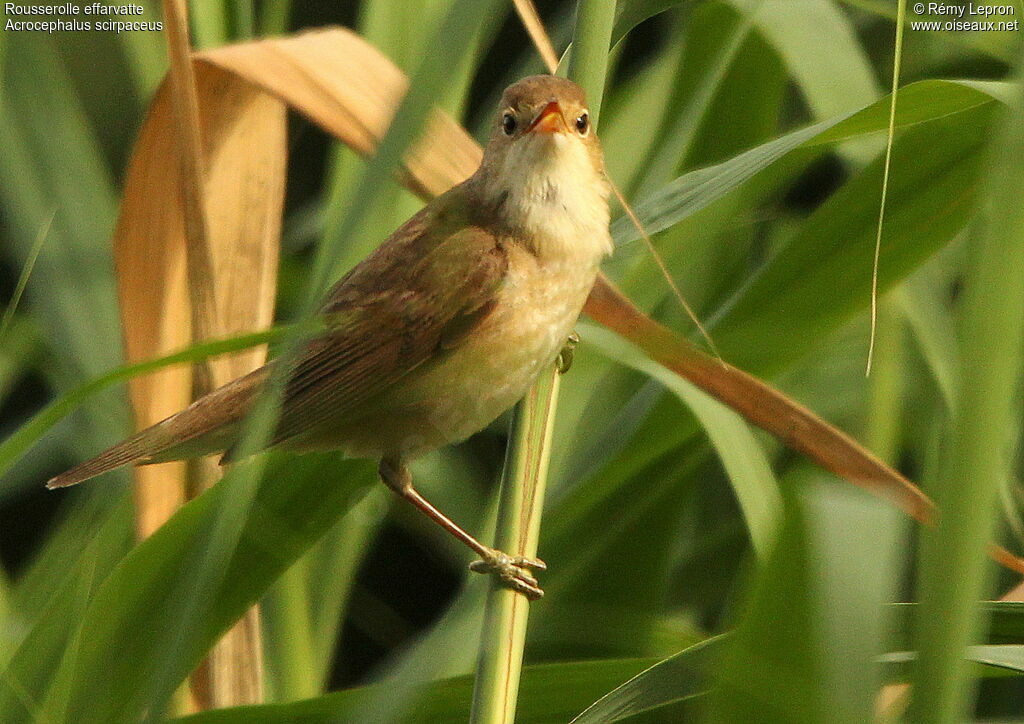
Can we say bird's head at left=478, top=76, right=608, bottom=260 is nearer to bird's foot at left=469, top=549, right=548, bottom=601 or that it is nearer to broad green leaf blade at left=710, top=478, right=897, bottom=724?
bird's foot at left=469, top=549, right=548, bottom=601

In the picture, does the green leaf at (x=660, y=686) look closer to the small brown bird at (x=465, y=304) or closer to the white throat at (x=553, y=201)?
the small brown bird at (x=465, y=304)

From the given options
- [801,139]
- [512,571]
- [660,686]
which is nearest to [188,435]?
[512,571]

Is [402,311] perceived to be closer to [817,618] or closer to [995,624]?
[995,624]

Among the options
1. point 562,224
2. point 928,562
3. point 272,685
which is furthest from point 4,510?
point 928,562

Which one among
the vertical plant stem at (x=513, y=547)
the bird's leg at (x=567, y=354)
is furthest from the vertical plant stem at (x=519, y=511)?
the bird's leg at (x=567, y=354)

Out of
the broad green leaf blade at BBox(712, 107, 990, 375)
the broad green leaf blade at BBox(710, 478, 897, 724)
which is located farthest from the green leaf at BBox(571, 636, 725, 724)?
the broad green leaf blade at BBox(712, 107, 990, 375)
